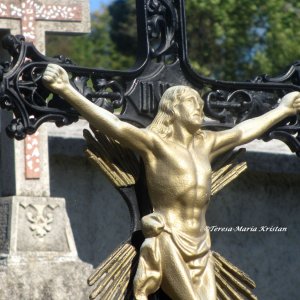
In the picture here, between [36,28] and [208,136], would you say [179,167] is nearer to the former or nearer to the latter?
[208,136]

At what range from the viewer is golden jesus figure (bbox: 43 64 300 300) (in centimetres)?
768

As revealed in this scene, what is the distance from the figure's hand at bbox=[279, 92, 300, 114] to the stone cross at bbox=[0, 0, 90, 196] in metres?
1.86

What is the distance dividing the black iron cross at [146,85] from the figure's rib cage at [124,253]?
7.7 inches

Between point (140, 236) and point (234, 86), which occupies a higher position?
point (234, 86)

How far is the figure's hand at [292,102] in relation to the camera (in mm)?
8328

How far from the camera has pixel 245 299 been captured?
8.05 meters

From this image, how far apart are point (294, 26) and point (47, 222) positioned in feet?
40.2

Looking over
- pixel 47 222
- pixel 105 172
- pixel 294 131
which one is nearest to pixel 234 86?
pixel 294 131

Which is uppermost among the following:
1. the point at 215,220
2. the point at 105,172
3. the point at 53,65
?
the point at 53,65

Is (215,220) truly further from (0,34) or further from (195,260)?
(195,260)

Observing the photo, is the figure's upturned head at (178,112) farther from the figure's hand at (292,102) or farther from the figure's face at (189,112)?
the figure's hand at (292,102)

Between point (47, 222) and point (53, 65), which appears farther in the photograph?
point (47, 222)

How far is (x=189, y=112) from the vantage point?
7.87 metres

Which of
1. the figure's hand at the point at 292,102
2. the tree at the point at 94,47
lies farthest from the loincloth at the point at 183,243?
the tree at the point at 94,47
